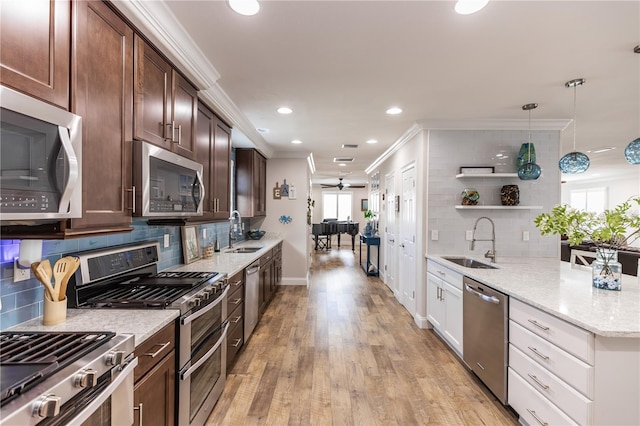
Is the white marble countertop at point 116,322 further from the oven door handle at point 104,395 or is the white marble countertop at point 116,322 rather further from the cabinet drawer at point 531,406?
the cabinet drawer at point 531,406

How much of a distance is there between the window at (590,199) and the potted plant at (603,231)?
10.8 m

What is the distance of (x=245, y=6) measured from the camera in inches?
65.0

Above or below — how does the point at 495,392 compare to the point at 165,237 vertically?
below

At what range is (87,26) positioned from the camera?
1304 mm

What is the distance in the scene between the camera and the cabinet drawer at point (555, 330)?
1509mm

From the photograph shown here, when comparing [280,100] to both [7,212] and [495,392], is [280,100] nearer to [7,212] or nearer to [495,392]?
[7,212]

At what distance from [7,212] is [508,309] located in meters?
2.63

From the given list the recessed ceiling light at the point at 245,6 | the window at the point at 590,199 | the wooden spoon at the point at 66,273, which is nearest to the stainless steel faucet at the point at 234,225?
the wooden spoon at the point at 66,273

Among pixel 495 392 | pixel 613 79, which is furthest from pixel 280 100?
pixel 495 392

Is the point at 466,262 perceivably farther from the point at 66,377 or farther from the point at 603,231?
the point at 66,377

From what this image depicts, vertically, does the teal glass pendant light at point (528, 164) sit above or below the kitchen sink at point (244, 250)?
above

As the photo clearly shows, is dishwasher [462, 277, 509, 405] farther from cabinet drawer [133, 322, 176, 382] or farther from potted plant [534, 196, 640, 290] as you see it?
cabinet drawer [133, 322, 176, 382]

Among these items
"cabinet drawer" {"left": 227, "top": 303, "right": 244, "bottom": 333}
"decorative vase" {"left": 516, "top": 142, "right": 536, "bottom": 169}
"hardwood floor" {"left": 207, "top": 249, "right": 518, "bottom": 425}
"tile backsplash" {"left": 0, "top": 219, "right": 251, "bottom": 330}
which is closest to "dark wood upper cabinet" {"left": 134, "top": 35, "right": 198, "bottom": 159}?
"tile backsplash" {"left": 0, "top": 219, "right": 251, "bottom": 330}

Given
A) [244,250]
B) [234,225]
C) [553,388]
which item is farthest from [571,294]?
[234,225]
